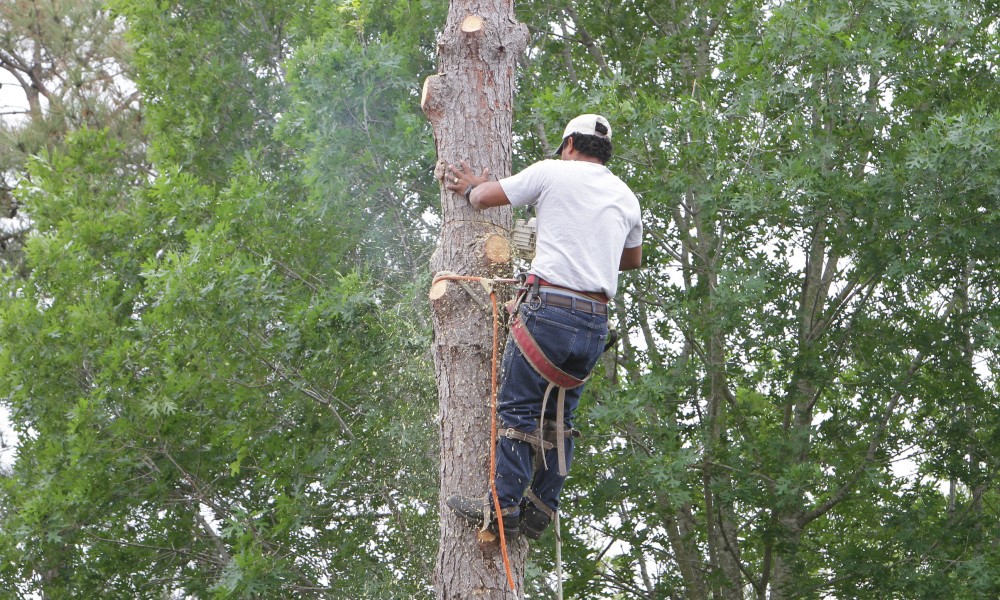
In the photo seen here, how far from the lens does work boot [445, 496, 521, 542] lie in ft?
13.1

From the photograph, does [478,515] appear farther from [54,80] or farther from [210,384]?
[54,80]

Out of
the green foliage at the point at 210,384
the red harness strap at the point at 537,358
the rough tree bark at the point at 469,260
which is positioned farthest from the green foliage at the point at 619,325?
the red harness strap at the point at 537,358

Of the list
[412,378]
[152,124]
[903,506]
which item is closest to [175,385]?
[412,378]

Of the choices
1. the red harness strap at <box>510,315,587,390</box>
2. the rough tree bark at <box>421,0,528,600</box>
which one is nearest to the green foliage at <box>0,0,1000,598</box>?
the rough tree bark at <box>421,0,528,600</box>

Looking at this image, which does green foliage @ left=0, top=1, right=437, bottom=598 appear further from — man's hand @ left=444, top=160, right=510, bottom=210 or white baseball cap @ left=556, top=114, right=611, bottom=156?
white baseball cap @ left=556, top=114, right=611, bottom=156

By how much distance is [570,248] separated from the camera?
413 centimetres

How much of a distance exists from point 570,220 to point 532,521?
111 centimetres

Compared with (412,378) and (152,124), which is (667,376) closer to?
(412,378)

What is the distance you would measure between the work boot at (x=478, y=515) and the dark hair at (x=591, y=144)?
1339mm

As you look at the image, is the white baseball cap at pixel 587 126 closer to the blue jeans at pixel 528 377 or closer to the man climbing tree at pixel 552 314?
the man climbing tree at pixel 552 314

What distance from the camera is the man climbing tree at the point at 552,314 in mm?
4035

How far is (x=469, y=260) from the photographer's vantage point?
4.32m

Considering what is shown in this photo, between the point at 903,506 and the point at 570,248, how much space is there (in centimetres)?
551

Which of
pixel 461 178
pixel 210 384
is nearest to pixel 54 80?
pixel 210 384
